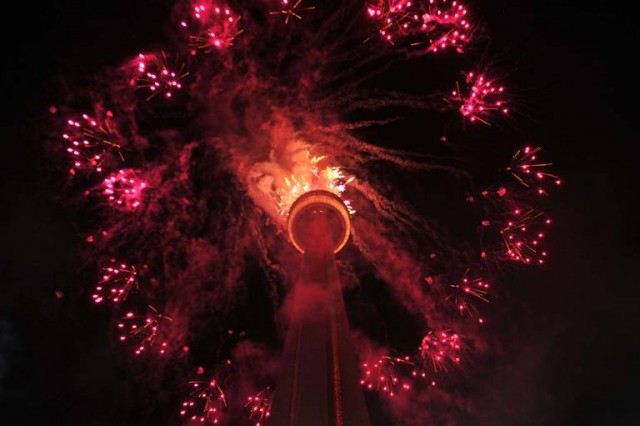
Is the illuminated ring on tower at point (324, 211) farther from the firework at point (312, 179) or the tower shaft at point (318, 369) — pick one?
the tower shaft at point (318, 369)

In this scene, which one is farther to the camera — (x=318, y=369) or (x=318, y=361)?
(x=318, y=361)

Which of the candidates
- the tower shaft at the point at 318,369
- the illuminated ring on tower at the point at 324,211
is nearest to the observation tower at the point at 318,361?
the tower shaft at the point at 318,369

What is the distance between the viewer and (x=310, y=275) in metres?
18.9

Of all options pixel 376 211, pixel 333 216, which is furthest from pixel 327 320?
pixel 376 211

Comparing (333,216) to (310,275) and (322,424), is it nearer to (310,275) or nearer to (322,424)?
(310,275)

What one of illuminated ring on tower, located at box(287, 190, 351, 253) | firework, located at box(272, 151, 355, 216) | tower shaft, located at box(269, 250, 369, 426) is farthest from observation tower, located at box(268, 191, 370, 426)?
firework, located at box(272, 151, 355, 216)

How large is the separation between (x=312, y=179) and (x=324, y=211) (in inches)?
94.1

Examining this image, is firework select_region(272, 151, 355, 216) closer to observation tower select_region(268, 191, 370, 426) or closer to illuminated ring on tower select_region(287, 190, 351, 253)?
illuminated ring on tower select_region(287, 190, 351, 253)

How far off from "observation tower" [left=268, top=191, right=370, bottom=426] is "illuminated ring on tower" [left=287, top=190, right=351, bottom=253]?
2070mm

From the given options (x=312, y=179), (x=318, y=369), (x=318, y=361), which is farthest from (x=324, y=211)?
(x=318, y=369)

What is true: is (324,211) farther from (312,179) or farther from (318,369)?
(318,369)

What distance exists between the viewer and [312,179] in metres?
25.4

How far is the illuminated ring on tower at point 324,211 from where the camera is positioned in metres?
24.1

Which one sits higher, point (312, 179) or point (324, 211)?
point (312, 179)
